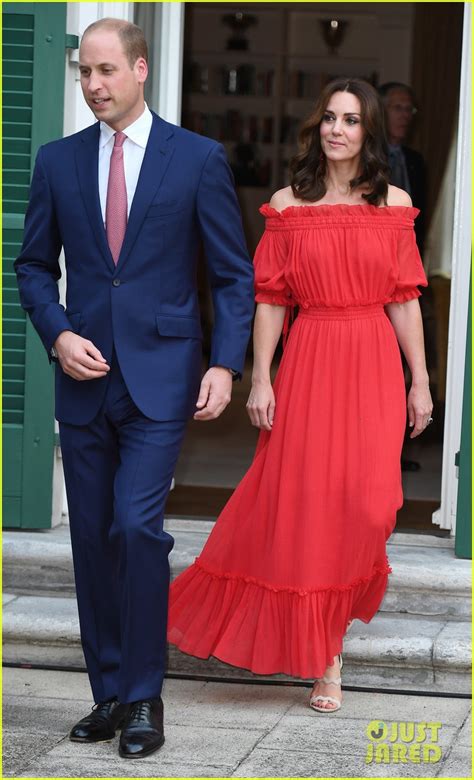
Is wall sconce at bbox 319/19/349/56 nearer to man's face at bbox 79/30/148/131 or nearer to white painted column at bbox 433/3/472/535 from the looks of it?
white painted column at bbox 433/3/472/535

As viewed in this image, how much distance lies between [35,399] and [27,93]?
1.18m

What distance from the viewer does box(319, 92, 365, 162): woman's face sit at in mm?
4113

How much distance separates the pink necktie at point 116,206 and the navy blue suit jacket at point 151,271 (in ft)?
0.12

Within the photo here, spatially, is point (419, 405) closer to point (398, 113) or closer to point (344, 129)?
point (344, 129)

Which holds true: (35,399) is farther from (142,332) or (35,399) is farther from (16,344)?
(142,332)

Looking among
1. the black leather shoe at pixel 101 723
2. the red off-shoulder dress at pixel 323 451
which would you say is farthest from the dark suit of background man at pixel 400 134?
the black leather shoe at pixel 101 723

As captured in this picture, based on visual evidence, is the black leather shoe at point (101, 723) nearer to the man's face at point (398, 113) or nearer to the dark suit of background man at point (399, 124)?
the dark suit of background man at point (399, 124)

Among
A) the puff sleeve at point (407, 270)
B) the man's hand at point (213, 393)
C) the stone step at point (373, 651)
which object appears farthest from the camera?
the stone step at point (373, 651)

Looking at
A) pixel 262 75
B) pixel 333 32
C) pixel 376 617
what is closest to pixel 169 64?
pixel 376 617

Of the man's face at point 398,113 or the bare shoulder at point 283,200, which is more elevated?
the man's face at point 398,113

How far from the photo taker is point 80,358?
3.66m

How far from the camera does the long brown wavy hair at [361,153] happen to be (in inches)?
162

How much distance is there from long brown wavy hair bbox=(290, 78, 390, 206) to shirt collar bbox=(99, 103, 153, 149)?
55cm

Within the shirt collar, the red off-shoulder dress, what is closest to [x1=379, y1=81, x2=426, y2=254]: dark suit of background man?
the red off-shoulder dress
